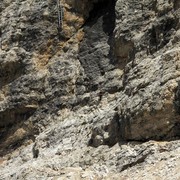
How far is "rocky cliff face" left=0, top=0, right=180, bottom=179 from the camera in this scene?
1619cm

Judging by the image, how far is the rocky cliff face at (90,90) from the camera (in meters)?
16.2

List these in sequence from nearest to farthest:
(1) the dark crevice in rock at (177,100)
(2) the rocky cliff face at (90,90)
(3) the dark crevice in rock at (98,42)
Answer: (1) the dark crevice in rock at (177,100) → (2) the rocky cliff face at (90,90) → (3) the dark crevice in rock at (98,42)

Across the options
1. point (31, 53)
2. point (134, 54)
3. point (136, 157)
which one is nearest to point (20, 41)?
point (31, 53)

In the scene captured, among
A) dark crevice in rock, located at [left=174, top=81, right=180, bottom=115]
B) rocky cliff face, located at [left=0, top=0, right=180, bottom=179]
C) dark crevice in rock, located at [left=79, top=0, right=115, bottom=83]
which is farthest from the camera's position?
dark crevice in rock, located at [left=79, top=0, right=115, bottom=83]

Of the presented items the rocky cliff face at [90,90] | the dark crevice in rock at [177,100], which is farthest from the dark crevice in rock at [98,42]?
the dark crevice in rock at [177,100]

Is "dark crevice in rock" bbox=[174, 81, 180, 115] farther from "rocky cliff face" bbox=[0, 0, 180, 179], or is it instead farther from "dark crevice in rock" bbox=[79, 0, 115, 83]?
"dark crevice in rock" bbox=[79, 0, 115, 83]

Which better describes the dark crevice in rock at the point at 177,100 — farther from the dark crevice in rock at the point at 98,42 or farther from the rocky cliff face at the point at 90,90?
the dark crevice in rock at the point at 98,42

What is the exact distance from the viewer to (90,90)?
846 inches

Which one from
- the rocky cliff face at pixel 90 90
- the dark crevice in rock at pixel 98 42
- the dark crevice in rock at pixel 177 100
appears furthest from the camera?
the dark crevice in rock at pixel 98 42

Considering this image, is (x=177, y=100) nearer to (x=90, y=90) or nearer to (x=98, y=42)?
(x=90, y=90)

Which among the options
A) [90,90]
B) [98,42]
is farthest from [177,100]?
[98,42]

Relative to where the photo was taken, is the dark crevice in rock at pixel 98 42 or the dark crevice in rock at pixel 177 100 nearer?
the dark crevice in rock at pixel 177 100

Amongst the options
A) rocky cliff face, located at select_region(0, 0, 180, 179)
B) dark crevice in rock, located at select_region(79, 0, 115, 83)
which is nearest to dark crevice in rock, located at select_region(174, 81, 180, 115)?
rocky cliff face, located at select_region(0, 0, 180, 179)

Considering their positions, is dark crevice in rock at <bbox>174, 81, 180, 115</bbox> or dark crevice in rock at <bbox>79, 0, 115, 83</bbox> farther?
dark crevice in rock at <bbox>79, 0, 115, 83</bbox>
